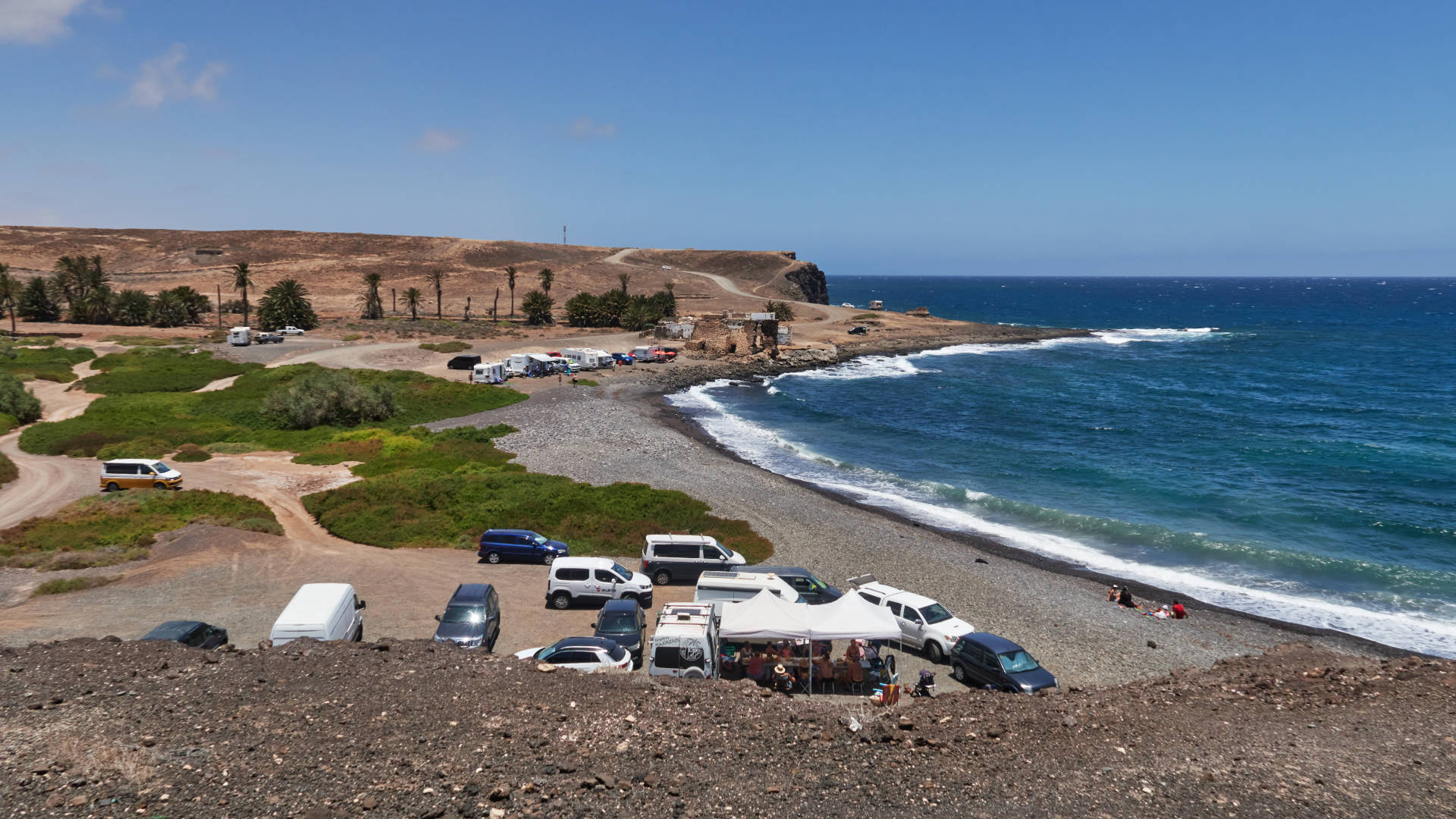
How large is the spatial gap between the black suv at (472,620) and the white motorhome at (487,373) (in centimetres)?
4281

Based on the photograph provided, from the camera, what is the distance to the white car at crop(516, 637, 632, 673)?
15.9 m

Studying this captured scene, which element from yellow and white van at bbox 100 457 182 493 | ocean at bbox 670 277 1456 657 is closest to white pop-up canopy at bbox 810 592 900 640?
ocean at bbox 670 277 1456 657

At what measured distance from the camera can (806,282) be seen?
151 metres

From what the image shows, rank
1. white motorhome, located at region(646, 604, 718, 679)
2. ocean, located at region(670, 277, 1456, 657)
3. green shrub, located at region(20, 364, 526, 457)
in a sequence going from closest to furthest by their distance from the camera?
white motorhome, located at region(646, 604, 718, 679) < ocean, located at region(670, 277, 1456, 657) < green shrub, located at region(20, 364, 526, 457)

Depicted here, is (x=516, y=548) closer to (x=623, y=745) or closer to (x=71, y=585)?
(x=71, y=585)

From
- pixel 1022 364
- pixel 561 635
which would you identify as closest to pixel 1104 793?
pixel 561 635

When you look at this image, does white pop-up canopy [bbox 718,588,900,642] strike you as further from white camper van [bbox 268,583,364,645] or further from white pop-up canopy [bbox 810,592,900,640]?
white camper van [bbox 268,583,364,645]

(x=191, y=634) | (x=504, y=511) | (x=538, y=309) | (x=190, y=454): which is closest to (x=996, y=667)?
(x=191, y=634)

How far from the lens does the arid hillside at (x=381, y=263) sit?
118375mm

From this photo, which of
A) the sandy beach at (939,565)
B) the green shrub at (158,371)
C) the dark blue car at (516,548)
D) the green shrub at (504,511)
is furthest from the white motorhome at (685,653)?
the green shrub at (158,371)

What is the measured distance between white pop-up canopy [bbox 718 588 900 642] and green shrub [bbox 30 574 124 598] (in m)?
17.1

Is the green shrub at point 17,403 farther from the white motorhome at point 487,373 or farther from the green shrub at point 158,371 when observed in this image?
the white motorhome at point 487,373

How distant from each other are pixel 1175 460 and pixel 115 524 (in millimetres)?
48494

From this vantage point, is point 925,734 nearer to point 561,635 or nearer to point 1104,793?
point 1104,793
